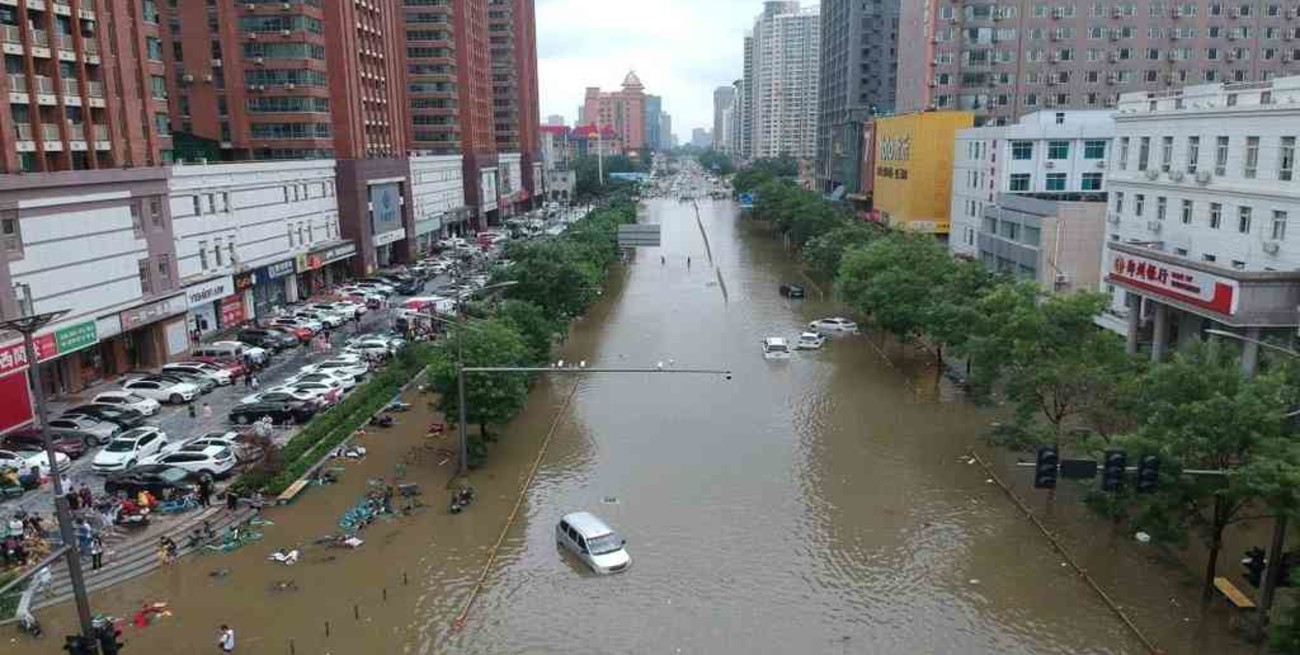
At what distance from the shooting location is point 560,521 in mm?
26859

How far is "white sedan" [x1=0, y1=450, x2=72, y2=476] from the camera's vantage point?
30.6m

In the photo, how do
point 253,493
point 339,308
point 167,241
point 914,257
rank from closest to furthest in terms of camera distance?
point 253,493
point 167,241
point 914,257
point 339,308

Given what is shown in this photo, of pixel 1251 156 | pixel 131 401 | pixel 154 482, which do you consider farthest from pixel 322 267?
pixel 1251 156

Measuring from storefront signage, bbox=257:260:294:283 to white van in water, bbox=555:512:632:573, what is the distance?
1585 inches

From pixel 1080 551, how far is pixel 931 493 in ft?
18.1

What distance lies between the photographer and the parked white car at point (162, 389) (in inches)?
1577

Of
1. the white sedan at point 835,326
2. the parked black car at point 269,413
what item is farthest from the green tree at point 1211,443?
the white sedan at point 835,326

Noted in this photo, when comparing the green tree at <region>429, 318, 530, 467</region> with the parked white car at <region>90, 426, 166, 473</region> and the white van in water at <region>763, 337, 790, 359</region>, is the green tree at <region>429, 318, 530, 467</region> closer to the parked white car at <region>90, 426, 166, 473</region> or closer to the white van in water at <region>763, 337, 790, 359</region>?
the parked white car at <region>90, 426, 166, 473</region>

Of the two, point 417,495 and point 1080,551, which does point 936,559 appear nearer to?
point 1080,551

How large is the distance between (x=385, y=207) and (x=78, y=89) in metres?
36.9

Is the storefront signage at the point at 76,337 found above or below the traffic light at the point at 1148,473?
below

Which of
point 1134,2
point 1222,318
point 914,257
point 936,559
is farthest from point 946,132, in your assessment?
point 936,559

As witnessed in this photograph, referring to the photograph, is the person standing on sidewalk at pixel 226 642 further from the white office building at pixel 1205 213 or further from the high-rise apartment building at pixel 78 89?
the white office building at pixel 1205 213

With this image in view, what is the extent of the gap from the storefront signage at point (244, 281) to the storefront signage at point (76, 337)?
15.1 meters
